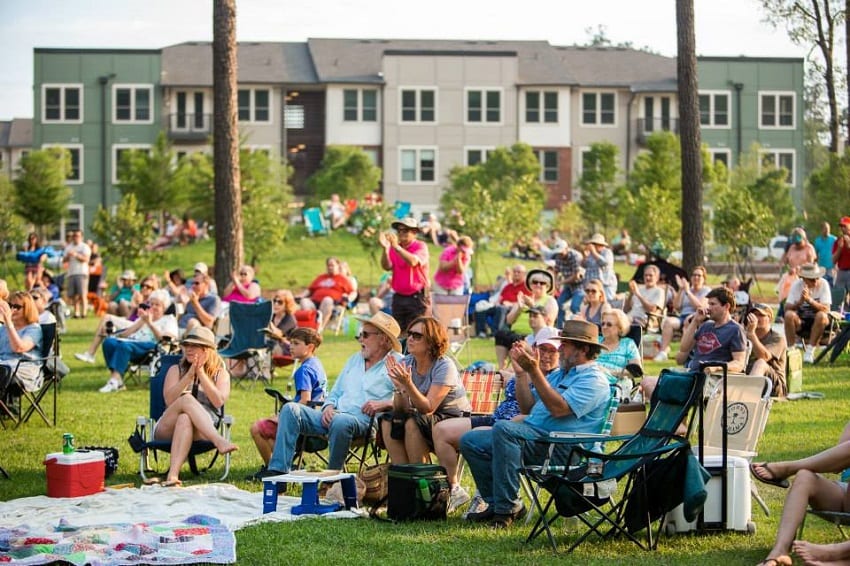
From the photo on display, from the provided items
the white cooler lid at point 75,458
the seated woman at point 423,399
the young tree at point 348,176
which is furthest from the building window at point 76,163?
the seated woman at point 423,399

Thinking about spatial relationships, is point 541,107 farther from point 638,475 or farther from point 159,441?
point 638,475

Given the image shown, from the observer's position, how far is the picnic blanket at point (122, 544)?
6.84m

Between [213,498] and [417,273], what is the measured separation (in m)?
5.92

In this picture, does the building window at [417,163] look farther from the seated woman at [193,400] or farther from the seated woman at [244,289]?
the seated woman at [193,400]

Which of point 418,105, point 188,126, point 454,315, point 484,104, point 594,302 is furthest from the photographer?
point 484,104

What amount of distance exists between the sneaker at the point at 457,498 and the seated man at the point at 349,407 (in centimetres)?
86

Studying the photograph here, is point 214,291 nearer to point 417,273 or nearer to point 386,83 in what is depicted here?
point 417,273

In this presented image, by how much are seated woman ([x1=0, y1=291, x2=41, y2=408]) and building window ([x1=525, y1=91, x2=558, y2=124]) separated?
4641 cm

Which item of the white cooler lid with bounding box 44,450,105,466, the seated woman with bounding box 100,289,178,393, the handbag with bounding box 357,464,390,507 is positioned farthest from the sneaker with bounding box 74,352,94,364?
the handbag with bounding box 357,464,390,507

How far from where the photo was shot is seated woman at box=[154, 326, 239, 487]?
963cm

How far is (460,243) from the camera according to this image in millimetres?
20188

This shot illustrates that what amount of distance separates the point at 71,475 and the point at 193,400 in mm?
1030

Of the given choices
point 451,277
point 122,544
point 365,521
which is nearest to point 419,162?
point 451,277

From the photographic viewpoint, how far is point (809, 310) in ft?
55.3
